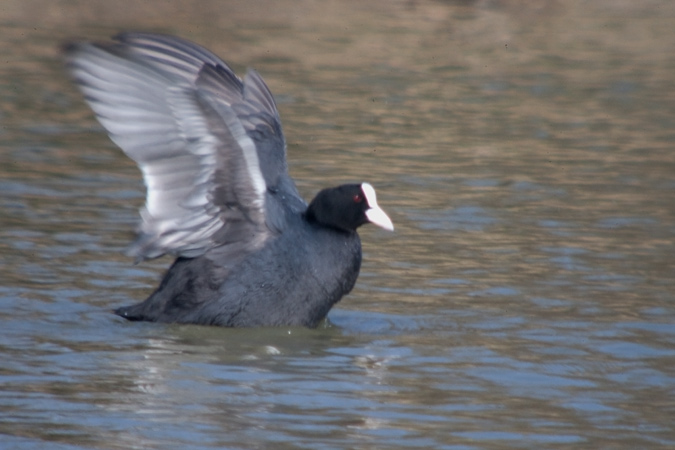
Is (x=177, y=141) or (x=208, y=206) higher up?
(x=177, y=141)

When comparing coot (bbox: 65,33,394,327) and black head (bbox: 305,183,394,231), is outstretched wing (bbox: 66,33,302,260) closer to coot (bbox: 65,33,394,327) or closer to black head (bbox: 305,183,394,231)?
coot (bbox: 65,33,394,327)

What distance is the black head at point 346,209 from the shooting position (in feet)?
19.9

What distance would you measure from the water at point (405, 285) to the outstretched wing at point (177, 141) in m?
0.49

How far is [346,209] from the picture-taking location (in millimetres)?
6070

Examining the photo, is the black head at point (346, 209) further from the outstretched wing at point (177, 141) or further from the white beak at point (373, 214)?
the outstretched wing at point (177, 141)

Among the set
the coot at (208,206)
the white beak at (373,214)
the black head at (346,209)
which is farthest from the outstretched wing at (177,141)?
the white beak at (373,214)

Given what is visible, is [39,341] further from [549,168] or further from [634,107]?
[634,107]

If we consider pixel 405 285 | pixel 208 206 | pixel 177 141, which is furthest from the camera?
pixel 405 285

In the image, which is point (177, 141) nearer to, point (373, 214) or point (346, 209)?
point (346, 209)

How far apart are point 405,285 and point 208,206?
4.95 feet

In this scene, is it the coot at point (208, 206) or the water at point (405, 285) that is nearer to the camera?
the water at point (405, 285)

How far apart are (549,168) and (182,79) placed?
202 inches

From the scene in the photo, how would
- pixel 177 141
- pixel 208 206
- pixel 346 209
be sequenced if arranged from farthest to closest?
pixel 346 209 < pixel 208 206 < pixel 177 141

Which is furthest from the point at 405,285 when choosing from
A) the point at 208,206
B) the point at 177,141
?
the point at 177,141
